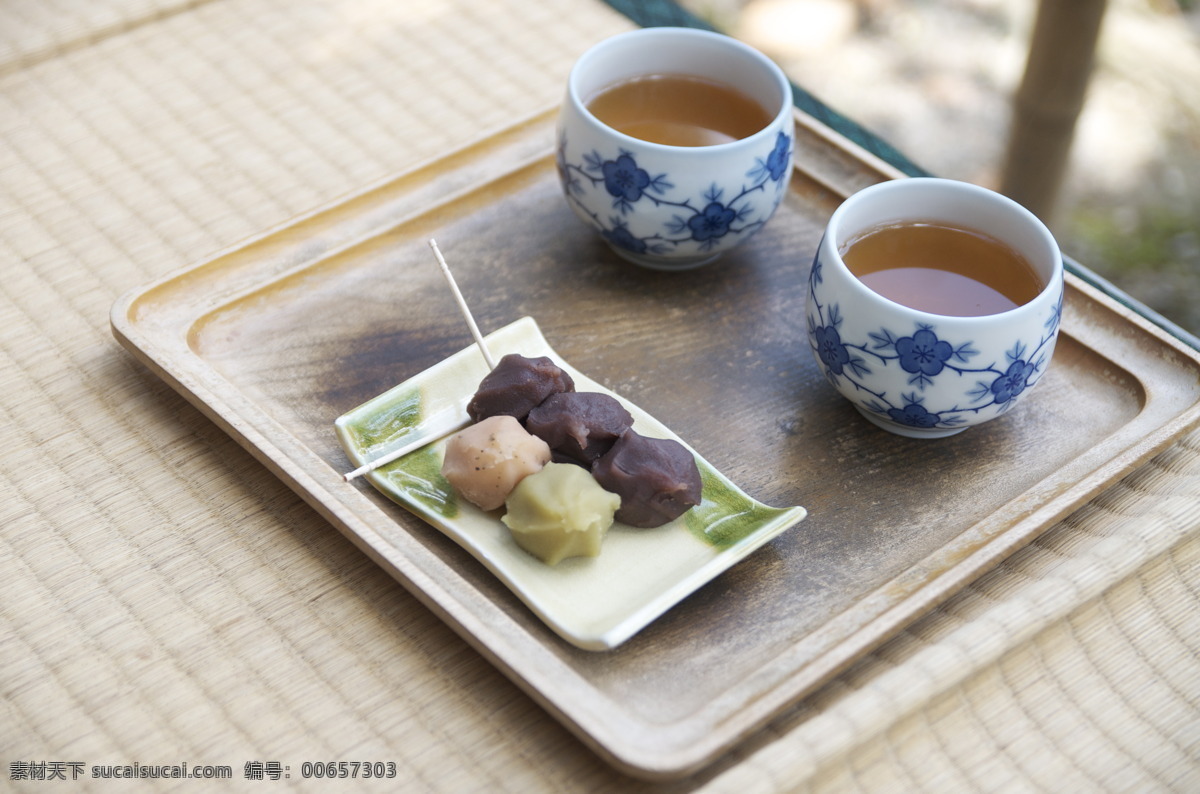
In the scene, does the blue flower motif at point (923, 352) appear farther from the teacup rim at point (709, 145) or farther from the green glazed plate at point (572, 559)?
the teacup rim at point (709, 145)

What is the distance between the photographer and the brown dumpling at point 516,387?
1.29 m

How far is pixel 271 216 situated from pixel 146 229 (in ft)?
0.58

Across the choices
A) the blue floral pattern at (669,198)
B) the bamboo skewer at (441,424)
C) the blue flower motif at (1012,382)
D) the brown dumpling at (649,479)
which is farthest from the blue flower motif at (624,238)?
the blue flower motif at (1012,382)

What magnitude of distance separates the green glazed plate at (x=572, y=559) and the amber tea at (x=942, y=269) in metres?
0.31

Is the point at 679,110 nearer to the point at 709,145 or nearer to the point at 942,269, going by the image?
the point at 709,145

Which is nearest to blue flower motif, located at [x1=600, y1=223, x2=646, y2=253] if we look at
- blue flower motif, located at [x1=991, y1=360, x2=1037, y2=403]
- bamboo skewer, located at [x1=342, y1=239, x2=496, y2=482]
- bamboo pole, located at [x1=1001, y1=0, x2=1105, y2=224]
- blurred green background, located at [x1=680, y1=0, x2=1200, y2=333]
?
bamboo skewer, located at [x1=342, y1=239, x2=496, y2=482]

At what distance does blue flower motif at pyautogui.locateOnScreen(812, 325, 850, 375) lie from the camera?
131 cm

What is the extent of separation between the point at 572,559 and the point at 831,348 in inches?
15.6

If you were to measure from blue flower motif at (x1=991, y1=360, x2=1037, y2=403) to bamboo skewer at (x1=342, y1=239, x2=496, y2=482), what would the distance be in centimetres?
59

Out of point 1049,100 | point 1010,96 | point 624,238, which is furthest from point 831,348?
point 1010,96

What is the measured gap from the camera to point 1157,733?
113cm

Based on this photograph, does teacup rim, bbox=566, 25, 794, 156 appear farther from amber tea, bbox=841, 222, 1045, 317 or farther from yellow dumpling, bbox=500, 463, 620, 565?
yellow dumpling, bbox=500, 463, 620, 565

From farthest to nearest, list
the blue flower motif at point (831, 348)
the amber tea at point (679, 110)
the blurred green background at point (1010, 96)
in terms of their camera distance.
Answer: the blurred green background at point (1010, 96) < the amber tea at point (679, 110) < the blue flower motif at point (831, 348)

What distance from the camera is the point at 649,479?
1.20m
